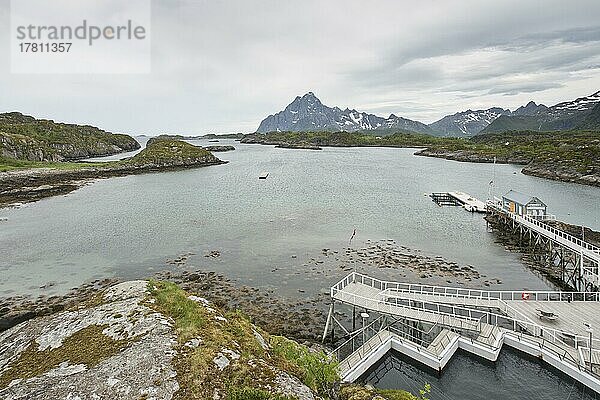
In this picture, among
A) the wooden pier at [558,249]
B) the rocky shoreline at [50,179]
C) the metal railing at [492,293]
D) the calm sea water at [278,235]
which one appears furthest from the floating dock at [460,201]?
the rocky shoreline at [50,179]

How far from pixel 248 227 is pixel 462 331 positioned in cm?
3243

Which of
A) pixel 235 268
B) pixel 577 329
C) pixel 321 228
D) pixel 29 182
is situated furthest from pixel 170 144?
pixel 577 329

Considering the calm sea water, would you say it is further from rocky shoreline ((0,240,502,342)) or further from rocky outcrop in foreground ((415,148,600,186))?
rocky outcrop in foreground ((415,148,600,186))

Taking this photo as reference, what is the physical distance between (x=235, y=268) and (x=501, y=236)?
3128 centimetres

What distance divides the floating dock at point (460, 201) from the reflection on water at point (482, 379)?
41.7 meters

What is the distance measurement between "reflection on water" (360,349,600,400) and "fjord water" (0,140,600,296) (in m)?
11.4

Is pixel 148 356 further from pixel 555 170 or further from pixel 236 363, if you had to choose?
pixel 555 170

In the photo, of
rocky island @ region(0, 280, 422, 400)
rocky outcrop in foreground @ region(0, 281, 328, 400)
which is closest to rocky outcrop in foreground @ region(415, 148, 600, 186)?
rocky island @ region(0, 280, 422, 400)

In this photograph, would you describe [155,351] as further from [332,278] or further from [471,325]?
[332,278]

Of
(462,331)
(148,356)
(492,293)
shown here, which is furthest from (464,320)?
(148,356)

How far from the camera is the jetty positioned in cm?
1959

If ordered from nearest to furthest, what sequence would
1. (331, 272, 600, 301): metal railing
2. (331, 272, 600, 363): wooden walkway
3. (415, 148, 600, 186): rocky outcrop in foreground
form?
1. (331, 272, 600, 363): wooden walkway
2. (331, 272, 600, 301): metal railing
3. (415, 148, 600, 186): rocky outcrop in foreground

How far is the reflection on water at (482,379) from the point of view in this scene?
60.2ft

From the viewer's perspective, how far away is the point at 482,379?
19.5 m
